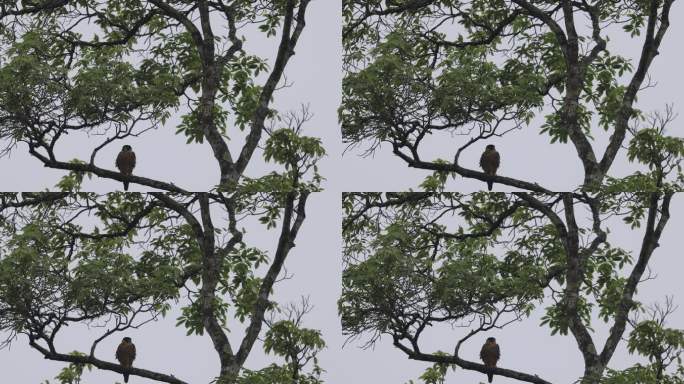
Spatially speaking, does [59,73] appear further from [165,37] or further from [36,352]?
[36,352]

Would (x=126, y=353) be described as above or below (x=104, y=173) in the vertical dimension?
below

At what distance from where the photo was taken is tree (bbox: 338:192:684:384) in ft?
35.6

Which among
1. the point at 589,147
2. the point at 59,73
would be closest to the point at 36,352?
the point at 59,73

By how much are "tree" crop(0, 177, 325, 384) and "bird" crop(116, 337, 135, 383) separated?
0.07 m

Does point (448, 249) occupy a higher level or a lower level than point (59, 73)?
lower

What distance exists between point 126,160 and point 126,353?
1.77 meters

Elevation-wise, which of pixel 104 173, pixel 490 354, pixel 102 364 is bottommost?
pixel 102 364

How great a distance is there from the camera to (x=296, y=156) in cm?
1126

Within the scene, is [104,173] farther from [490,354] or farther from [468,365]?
[490,354]

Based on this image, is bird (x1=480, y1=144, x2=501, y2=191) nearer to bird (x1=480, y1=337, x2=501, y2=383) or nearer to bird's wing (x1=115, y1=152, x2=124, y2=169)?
bird (x1=480, y1=337, x2=501, y2=383)

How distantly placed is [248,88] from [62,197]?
203cm

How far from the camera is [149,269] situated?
36.7 feet

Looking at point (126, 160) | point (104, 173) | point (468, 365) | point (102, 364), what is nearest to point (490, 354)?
point (468, 365)

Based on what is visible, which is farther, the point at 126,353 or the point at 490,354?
the point at 126,353
